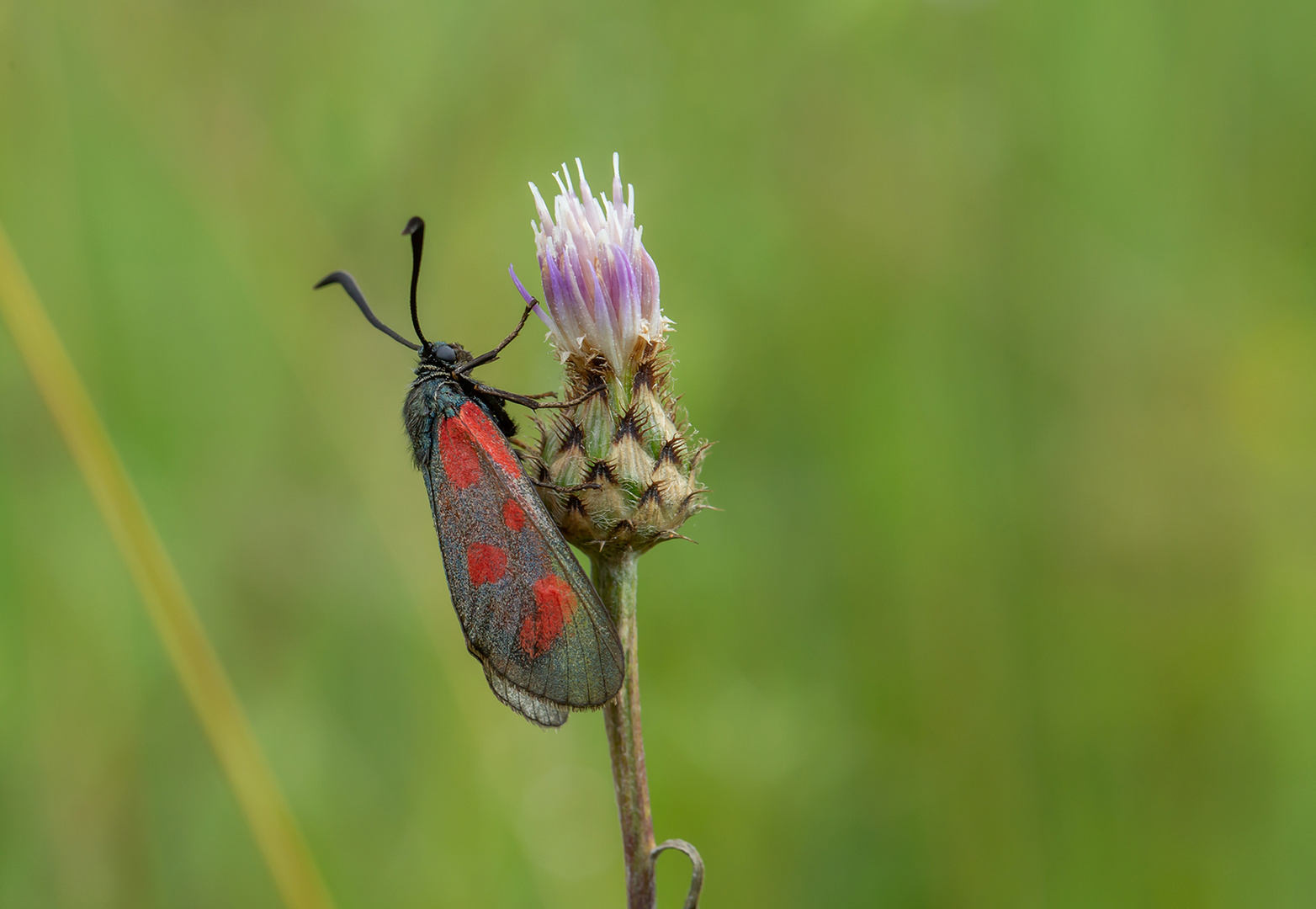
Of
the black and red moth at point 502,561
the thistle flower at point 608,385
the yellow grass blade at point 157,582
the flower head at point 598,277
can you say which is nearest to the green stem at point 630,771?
the black and red moth at point 502,561

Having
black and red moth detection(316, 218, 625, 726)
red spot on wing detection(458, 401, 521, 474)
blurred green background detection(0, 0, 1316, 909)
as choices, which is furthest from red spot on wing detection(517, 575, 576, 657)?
blurred green background detection(0, 0, 1316, 909)

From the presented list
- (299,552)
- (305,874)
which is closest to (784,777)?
(305,874)

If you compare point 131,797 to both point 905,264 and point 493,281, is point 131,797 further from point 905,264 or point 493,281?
point 905,264

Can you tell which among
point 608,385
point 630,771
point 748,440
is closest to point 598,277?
point 608,385

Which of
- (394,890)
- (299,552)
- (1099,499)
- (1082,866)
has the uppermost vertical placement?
(299,552)

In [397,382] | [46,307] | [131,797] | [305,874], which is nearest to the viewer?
[305,874]

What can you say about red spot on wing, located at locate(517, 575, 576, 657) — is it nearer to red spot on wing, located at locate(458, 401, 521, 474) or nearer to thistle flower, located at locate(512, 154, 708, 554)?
thistle flower, located at locate(512, 154, 708, 554)
